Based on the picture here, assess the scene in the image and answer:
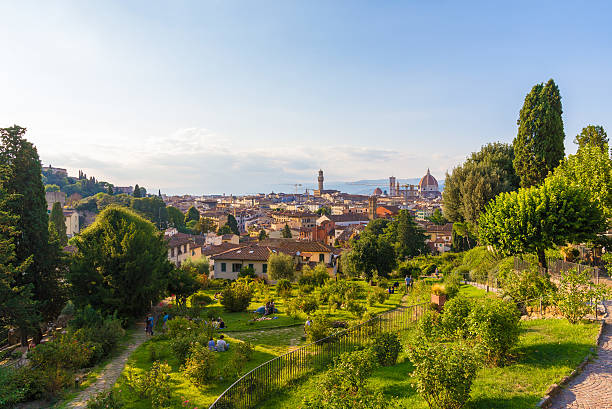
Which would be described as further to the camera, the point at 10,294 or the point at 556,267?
the point at 556,267

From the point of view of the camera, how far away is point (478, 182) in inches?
1382

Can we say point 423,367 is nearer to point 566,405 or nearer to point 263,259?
point 566,405

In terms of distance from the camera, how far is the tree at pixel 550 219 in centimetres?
1916

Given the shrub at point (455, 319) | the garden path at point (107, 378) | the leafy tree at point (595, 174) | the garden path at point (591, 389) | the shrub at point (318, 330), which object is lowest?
the garden path at point (107, 378)

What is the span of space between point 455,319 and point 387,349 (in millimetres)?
2535

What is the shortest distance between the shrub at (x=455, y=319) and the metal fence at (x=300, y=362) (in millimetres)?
3121

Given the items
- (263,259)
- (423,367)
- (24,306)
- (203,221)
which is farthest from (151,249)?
(203,221)

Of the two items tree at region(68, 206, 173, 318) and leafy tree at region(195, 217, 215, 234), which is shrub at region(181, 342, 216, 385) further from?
leafy tree at region(195, 217, 215, 234)

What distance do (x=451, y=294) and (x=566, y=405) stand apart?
1240cm

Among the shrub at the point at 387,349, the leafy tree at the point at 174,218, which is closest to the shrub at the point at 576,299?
the shrub at the point at 387,349

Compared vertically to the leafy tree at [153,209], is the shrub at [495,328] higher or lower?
lower

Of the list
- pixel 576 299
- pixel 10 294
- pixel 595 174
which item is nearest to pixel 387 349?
pixel 576 299

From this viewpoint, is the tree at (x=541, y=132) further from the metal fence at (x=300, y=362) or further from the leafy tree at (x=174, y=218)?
the leafy tree at (x=174, y=218)

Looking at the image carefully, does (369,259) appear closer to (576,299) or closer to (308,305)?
(308,305)
